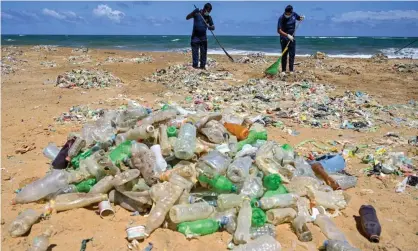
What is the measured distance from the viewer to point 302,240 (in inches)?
118

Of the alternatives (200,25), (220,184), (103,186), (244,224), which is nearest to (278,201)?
(244,224)

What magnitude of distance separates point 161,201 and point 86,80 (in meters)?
7.65

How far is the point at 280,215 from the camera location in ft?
10.3

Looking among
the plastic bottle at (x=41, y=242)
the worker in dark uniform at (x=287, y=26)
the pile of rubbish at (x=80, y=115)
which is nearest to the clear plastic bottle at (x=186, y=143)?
the plastic bottle at (x=41, y=242)

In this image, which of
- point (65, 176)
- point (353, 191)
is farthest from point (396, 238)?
point (65, 176)

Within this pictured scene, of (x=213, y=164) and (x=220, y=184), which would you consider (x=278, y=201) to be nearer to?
(x=220, y=184)

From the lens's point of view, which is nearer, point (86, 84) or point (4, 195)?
point (4, 195)

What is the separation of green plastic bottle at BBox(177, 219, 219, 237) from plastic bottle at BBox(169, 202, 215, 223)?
0.05 m

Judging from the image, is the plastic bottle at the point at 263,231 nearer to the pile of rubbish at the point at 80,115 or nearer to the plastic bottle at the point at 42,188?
the plastic bottle at the point at 42,188

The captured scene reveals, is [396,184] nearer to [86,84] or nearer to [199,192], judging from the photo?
[199,192]

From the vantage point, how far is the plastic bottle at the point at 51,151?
15.0 ft

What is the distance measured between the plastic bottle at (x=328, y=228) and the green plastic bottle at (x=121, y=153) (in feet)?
6.87

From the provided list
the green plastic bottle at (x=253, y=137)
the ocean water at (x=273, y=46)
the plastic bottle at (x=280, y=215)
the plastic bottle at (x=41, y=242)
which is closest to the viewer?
the plastic bottle at (x=41, y=242)

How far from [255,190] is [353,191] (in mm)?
1357
